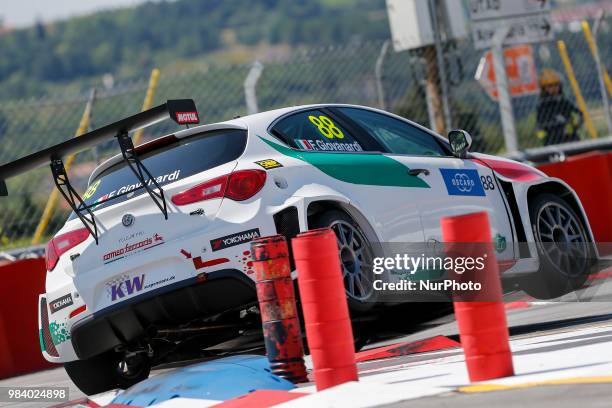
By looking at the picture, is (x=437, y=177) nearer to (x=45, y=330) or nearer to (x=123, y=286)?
(x=123, y=286)

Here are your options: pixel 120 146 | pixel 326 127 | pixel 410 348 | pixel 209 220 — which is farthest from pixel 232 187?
pixel 410 348

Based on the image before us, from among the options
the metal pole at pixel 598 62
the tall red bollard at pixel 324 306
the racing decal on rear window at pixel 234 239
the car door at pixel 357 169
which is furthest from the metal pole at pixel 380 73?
the tall red bollard at pixel 324 306

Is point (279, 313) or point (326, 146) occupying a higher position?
point (326, 146)

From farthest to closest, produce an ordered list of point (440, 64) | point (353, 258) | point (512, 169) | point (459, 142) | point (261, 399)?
point (440, 64)
point (512, 169)
point (459, 142)
point (353, 258)
point (261, 399)

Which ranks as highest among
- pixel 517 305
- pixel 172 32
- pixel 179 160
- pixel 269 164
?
pixel 172 32

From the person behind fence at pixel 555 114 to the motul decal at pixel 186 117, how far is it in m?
9.64

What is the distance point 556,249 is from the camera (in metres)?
9.57

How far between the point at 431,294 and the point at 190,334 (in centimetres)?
145

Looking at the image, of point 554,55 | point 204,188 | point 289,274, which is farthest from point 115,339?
point 554,55

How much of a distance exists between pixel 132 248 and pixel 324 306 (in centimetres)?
195

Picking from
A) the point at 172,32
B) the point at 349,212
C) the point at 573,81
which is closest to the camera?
the point at 349,212

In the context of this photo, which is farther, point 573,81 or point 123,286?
point 573,81

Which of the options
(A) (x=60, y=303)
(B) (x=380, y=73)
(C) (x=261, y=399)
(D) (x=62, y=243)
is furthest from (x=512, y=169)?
(B) (x=380, y=73)

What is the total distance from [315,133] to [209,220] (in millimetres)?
1194
